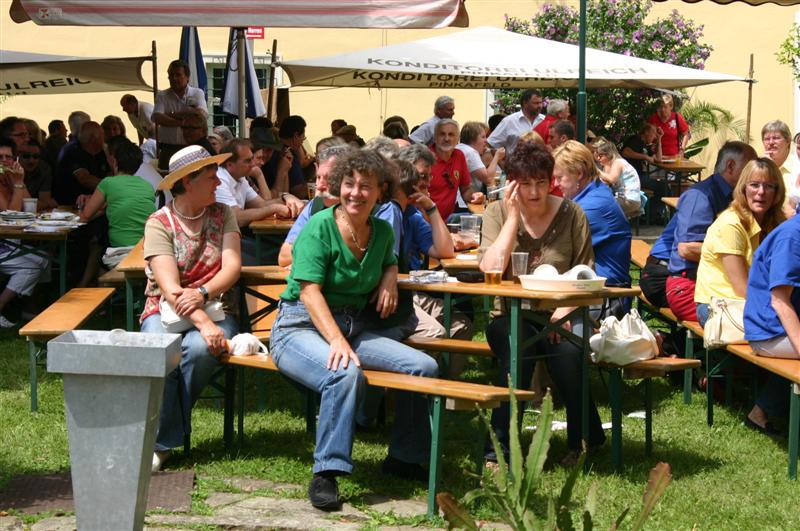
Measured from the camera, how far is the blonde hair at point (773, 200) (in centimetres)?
672

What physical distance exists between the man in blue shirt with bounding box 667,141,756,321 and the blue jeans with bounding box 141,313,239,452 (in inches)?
115

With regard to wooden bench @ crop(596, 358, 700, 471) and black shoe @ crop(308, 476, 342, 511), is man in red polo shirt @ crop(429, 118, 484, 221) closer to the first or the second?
wooden bench @ crop(596, 358, 700, 471)

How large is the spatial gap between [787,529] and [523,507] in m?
2.14

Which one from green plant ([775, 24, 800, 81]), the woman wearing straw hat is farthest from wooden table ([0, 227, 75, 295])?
green plant ([775, 24, 800, 81])

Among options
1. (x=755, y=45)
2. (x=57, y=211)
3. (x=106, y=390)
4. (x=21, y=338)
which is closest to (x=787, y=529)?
(x=106, y=390)

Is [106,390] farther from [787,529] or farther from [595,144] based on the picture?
[595,144]

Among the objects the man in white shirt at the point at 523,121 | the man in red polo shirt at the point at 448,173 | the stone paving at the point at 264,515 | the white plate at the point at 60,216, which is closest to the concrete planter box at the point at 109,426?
the stone paving at the point at 264,515

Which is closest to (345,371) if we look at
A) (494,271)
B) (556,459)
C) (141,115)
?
(494,271)

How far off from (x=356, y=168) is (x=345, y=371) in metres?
0.90

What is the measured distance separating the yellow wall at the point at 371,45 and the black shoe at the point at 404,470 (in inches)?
557

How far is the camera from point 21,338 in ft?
30.4

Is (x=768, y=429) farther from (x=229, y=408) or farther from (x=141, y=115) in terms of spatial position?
(x=141, y=115)

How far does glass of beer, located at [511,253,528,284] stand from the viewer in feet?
19.6

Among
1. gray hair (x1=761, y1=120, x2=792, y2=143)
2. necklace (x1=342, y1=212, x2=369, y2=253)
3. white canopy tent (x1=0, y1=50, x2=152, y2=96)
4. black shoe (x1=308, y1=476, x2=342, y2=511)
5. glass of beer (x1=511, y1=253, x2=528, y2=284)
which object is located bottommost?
black shoe (x1=308, y1=476, x2=342, y2=511)
